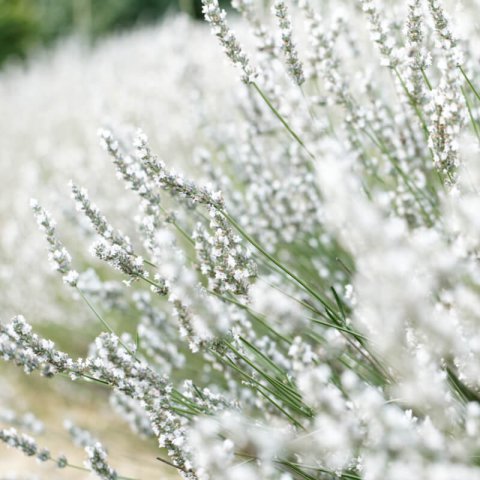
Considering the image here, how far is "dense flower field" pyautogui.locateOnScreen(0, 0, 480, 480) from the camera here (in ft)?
2.54

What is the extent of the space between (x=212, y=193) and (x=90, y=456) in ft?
1.79

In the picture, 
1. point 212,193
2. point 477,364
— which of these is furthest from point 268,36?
point 477,364

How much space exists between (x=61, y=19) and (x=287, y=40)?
13.2 m

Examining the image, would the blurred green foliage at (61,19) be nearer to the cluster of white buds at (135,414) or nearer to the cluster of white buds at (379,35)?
the cluster of white buds at (135,414)

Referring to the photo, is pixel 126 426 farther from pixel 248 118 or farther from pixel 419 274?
pixel 419 274

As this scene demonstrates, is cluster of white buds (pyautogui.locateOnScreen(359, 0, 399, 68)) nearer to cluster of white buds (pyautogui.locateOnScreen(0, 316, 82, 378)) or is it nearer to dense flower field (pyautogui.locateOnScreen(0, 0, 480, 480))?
dense flower field (pyautogui.locateOnScreen(0, 0, 480, 480))

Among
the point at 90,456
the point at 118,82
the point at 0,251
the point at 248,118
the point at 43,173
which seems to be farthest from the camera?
the point at 118,82

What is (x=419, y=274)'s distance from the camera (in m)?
1.04

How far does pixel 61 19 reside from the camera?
13445 millimetres

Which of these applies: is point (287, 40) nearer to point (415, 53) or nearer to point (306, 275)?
point (415, 53)

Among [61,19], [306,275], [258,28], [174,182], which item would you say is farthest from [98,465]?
[61,19]

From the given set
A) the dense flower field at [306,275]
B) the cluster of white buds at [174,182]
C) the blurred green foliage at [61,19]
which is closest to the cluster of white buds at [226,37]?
the dense flower field at [306,275]

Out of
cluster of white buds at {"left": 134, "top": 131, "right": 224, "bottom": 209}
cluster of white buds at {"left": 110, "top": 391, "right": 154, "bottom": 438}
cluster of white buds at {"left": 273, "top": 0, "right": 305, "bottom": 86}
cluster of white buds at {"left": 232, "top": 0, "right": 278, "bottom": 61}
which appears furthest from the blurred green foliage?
cluster of white buds at {"left": 134, "top": 131, "right": 224, "bottom": 209}

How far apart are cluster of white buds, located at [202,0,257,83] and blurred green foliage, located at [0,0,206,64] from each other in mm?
9926
